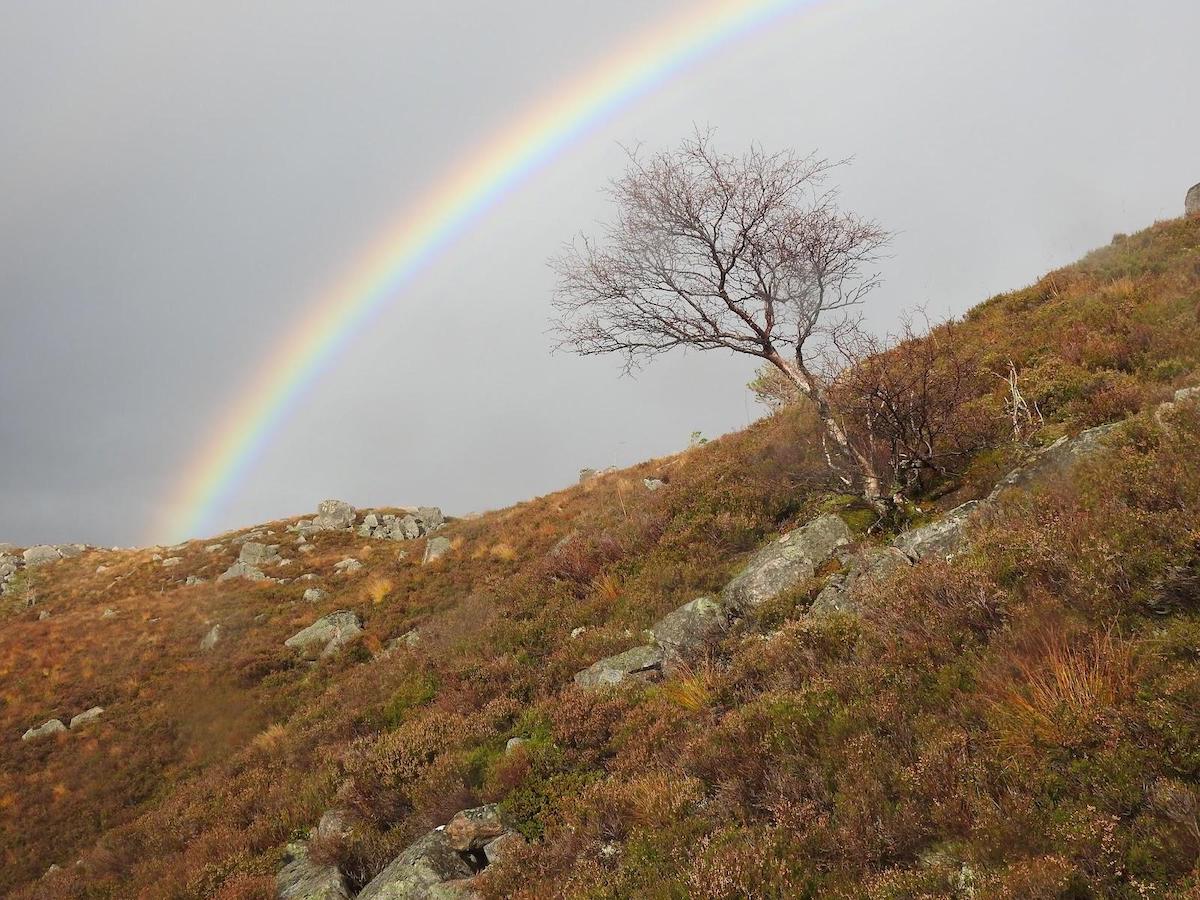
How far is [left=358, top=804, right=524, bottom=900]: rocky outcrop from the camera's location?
5.66 meters

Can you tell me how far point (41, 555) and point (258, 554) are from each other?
16.7 metres

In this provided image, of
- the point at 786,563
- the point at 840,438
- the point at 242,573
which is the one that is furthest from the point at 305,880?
the point at 242,573

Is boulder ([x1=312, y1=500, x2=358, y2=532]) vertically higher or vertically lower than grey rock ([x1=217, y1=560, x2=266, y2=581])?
higher

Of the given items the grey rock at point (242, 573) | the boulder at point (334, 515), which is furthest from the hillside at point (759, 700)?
the boulder at point (334, 515)

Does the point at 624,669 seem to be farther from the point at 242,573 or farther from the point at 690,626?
the point at 242,573

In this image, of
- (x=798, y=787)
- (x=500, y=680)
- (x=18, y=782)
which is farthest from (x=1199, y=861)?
(x=18, y=782)

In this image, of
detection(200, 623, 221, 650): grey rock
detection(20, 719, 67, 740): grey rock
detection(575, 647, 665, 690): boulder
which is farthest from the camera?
detection(200, 623, 221, 650): grey rock

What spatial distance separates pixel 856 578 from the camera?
8133mm

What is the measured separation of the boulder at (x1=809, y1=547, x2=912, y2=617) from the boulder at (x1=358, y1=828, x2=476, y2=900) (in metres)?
5.08

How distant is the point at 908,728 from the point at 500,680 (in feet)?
23.7

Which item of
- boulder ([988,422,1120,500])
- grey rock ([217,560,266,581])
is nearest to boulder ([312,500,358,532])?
grey rock ([217,560,266,581])

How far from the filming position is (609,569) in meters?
13.1

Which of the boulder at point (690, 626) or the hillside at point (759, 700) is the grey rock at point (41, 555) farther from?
the boulder at point (690, 626)

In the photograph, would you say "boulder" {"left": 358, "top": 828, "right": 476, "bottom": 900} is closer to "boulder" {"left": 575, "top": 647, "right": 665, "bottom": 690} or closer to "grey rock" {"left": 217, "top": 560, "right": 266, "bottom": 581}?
"boulder" {"left": 575, "top": 647, "right": 665, "bottom": 690}
